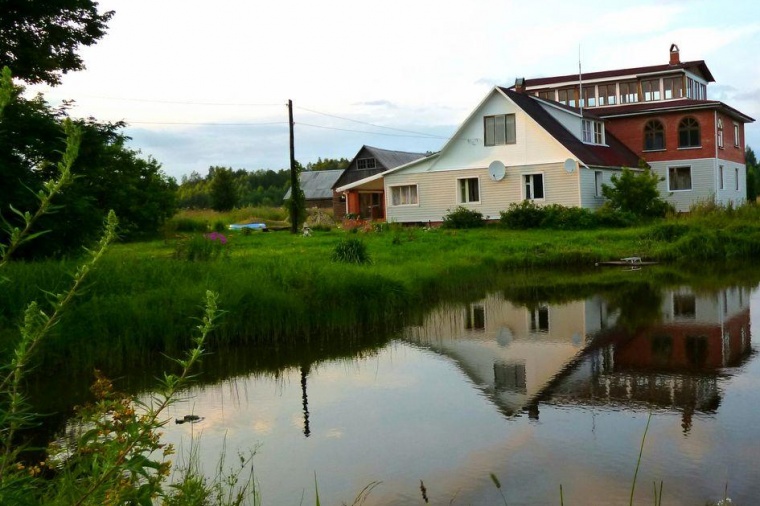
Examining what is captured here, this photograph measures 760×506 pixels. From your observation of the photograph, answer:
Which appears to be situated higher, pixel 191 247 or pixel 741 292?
pixel 191 247

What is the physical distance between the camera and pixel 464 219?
3406 cm

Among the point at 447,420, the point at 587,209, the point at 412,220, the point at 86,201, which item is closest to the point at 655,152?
the point at 587,209

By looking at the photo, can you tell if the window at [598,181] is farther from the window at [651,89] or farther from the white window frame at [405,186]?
the window at [651,89]

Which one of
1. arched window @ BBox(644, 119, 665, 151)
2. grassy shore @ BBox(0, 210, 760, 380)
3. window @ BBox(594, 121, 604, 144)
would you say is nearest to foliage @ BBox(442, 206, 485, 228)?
window @ BBox(594, 121, 604, 144)

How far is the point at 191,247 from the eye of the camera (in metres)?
17.2

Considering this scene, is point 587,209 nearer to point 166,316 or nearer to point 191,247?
point 191,247

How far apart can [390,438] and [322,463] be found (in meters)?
0.86

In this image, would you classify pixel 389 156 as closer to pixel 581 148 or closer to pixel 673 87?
pixel 673 87

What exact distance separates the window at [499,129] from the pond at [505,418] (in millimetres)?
23247

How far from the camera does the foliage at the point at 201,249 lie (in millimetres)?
17000

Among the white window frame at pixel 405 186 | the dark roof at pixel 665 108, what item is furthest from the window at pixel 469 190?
the dark roof at pixel 665 108

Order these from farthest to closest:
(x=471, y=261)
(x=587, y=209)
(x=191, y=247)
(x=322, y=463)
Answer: (x=587, y=209), (x=471, y=261), (x=191, y=247), (x=322, y=463)

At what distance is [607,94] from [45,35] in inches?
1283

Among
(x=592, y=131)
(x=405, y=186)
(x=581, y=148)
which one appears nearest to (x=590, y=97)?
→ (x=592, y=131)
